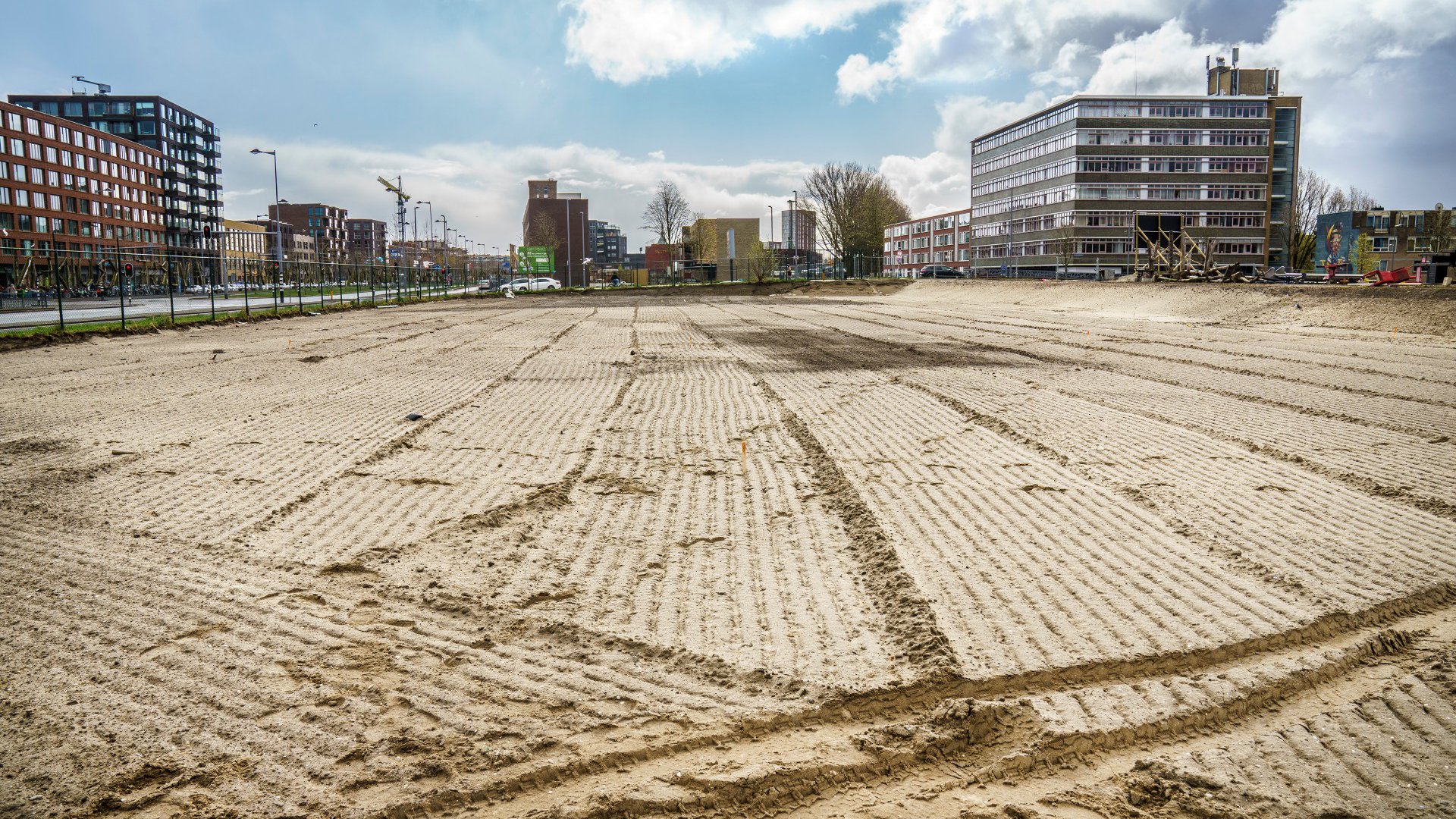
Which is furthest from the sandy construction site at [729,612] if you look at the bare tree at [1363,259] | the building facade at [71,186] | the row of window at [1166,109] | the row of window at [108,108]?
the row of window at [108,108]

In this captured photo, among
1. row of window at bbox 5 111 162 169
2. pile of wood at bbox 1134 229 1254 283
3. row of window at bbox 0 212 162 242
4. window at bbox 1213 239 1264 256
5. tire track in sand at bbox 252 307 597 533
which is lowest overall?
tire track in sand at bbox 252 307 597 533

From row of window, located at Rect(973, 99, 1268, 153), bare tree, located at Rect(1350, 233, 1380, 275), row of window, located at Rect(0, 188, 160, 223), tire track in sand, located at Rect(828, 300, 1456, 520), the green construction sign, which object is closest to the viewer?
tire track in sand, located at Rect(828, 300, 1456, 520)

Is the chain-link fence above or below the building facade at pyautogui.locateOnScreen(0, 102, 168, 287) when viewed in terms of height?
below

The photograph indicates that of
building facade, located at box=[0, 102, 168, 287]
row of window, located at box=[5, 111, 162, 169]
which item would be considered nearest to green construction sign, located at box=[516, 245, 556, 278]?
building facade, located at box=[0, 102, 168, 287]

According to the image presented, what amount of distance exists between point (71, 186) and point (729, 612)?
387 feet

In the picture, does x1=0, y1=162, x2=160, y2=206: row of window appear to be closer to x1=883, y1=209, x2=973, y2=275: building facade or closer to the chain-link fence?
the chain-link fence

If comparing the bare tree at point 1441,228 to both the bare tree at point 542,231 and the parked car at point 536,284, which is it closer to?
the parked car at point 536,284

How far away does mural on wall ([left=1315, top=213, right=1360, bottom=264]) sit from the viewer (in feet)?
318

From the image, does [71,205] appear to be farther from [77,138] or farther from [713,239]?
[713,239]

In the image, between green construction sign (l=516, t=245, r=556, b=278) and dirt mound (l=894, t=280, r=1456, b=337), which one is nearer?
dirt mound (l=894, t=280, r=1456, b=337)

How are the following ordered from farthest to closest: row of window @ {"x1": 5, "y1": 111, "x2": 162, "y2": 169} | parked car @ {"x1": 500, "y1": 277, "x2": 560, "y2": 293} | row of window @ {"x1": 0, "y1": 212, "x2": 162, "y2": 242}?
row of window @ {"x1": 5, "y1": 111, "x2": 162, "y2": 169} < row of window @ {"x1": 0, "y1": 212, "x2": 162, "y2": 242} < parked car @ {"x1": 500, "y1": 277, "x2": 560, "y2": 293}

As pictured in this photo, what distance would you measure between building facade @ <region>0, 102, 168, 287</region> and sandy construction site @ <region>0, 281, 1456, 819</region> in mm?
77828

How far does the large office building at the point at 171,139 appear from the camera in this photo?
116438 millimetres

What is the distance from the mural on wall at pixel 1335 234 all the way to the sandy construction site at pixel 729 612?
106 meters
